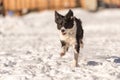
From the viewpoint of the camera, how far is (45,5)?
24797 mm

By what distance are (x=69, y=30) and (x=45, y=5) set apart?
1629 cm

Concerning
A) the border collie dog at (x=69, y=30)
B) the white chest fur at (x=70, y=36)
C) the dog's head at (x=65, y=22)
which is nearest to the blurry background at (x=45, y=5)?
the border collie dog at (x=69, y=30)

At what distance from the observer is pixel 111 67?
345 inches

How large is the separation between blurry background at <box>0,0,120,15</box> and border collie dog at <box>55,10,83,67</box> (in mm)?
15197

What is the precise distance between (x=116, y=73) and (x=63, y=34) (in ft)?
4.62

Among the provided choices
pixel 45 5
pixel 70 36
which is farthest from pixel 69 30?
pixel 45 5

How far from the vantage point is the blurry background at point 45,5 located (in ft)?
79.9

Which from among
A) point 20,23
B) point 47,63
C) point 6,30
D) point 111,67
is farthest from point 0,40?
point 111,67

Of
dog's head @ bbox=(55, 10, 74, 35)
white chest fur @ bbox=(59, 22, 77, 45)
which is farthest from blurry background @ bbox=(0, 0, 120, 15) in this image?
dog's head @ bbox=(55, 10, 74, 35)

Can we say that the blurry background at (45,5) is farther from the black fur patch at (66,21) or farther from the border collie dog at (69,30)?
the black fur patch at (66,21)

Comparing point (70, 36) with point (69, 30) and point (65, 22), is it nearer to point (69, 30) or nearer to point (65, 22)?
point (69, 30)

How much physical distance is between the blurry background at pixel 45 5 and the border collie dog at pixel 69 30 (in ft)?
49.9

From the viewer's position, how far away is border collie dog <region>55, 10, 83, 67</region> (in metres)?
8.53

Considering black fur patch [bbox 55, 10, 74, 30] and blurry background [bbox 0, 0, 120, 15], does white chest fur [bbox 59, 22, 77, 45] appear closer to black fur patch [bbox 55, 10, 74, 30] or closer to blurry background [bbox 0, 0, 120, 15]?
black fur patch [bbox 55, 10, 74, 30]
